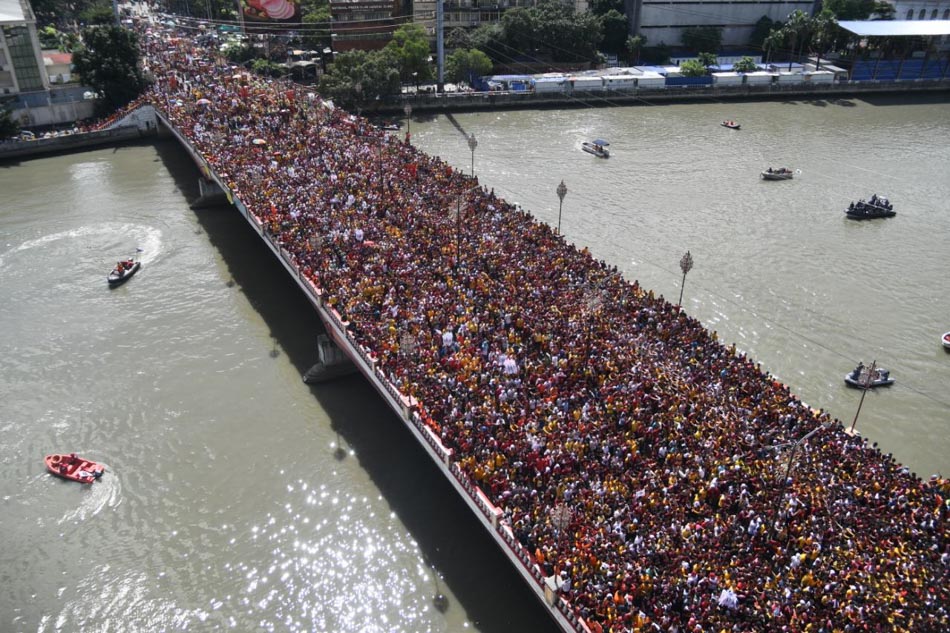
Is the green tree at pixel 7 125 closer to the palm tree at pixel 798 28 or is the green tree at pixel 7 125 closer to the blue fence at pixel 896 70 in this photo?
the palm tree at pixel 798 28

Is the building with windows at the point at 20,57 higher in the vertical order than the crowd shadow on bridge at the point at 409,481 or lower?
higher

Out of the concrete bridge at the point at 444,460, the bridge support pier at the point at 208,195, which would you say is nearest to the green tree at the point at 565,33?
the bridge support pier at the point at 208,195

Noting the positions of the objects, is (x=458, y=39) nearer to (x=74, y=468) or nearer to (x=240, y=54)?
(x=240, y=54)

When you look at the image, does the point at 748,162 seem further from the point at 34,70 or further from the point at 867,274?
the point at 34,70

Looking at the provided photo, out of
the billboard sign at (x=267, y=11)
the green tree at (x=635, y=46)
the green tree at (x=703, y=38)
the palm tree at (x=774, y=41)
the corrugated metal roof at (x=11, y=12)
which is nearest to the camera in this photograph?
the corrugated metal roof at (x=11, y=12)

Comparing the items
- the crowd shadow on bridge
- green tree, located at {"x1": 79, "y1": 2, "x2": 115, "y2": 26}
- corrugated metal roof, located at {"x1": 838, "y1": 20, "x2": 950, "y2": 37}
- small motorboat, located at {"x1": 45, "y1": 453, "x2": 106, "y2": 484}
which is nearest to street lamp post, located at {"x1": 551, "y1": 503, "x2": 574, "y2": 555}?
the crowd shadow on bridge

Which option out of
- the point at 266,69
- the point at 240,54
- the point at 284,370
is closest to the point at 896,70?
the point at 266,69
